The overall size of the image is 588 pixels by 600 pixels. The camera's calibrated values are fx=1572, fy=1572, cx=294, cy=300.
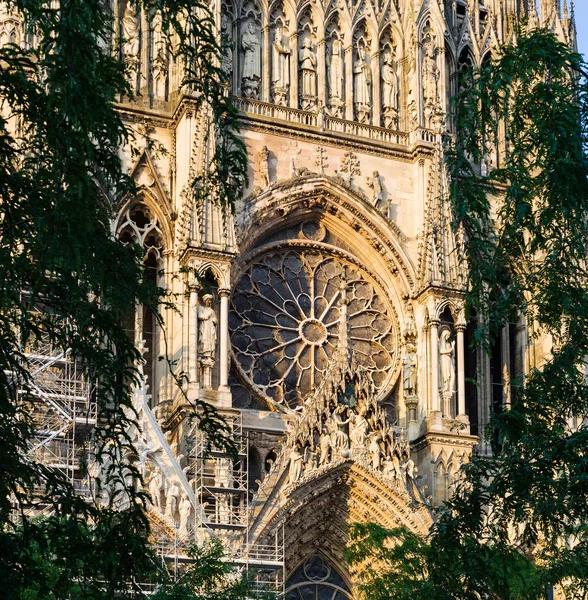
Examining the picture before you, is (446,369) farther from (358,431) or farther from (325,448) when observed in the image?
(325,448)

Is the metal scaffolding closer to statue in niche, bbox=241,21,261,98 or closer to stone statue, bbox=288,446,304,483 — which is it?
stone statue, bbox=288,446,304,483

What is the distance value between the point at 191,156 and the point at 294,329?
12.0ft

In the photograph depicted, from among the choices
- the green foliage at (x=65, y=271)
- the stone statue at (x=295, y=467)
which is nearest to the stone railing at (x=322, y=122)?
the stone statue at (x=295, y=467)

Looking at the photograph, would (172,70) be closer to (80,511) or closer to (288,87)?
(288,87)

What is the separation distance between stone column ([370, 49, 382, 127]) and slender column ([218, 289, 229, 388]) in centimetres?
539

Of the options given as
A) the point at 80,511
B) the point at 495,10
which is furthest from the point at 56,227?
the point at 495,10

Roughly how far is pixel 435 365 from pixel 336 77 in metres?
5.93

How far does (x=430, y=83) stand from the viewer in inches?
1181

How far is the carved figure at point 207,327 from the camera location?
25984 millimetres

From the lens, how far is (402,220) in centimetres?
2916

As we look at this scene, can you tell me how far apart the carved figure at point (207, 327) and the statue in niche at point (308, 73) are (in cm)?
497

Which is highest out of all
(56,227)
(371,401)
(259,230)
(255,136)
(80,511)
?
(255,136)

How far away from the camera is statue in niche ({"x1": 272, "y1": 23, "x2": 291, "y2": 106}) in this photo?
95.0 ft

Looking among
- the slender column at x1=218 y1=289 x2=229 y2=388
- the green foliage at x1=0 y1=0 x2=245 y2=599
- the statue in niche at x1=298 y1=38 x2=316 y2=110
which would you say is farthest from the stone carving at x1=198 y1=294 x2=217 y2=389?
the green foliage at x1=0 y1=0 x2=245 y2=599
